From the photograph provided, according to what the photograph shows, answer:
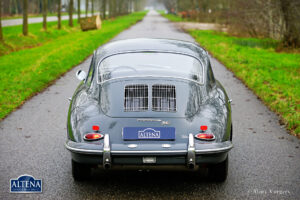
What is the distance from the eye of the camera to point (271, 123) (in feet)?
26.0

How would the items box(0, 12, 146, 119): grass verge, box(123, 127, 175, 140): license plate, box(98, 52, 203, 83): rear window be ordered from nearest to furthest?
box(123, 127, 175, 140): license plate → box(98, 52, 203, 83): rear window → box(0, 12, 146, 119): grass verge

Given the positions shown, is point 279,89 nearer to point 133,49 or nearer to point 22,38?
point 133,49

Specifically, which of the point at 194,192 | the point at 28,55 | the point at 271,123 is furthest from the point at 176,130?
the point at 28,55

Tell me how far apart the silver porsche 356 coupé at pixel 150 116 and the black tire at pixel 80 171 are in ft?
0.04

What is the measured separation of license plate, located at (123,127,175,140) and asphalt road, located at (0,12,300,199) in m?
0.62

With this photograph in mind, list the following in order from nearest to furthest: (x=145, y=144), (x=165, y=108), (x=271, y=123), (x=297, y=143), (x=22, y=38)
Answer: (x=145, y=144) < (x=165, y=108) < (x=297, y=143) < (x=271, y=123) < (x=22, y=38)

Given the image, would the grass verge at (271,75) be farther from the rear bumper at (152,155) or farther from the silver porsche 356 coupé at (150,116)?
the rear bumper at (152,155)

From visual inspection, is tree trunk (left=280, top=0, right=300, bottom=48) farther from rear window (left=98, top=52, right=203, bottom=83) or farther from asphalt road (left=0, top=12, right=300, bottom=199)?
rear window (left=98, top=52, right=203, bottom=83)

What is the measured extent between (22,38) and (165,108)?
22.1m

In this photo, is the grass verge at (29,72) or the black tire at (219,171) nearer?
the black tire at (219,171)

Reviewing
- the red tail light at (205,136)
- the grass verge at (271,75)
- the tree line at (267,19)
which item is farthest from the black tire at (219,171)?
the tree line at (267,19)

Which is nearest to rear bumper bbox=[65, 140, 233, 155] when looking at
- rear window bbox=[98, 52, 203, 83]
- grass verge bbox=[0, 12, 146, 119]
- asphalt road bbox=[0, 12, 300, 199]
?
asphalt road bbox=[0, 12, 300, 199]

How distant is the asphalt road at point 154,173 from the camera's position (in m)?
4.64

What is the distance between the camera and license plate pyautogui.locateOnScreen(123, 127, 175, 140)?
4.46 metres
